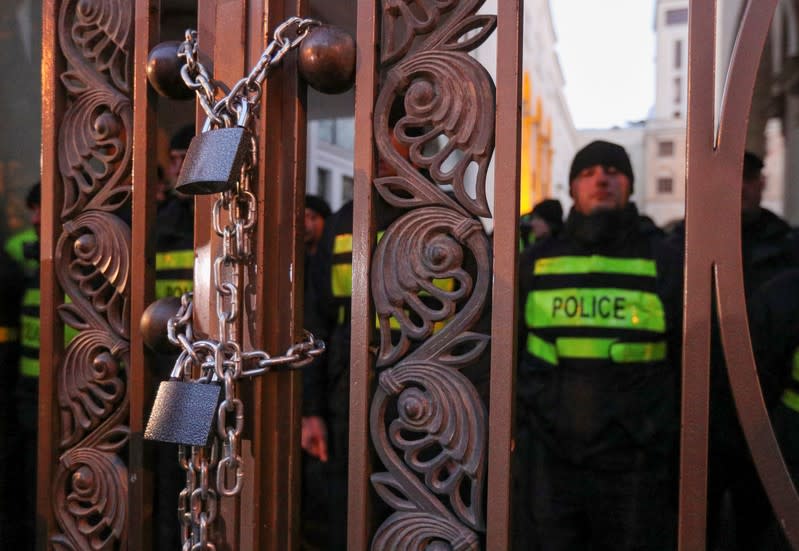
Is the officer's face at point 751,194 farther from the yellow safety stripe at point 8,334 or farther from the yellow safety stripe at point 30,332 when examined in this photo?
the yellow safety stripe at point 8,334

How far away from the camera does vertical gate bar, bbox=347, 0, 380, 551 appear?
939mm

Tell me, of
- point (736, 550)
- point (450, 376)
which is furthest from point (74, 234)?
point (736, 550)

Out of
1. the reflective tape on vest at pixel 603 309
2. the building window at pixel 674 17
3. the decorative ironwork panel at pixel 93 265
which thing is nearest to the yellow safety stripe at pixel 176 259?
the reflective tape on vest at pixel 603 309

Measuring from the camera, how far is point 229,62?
3.20ft

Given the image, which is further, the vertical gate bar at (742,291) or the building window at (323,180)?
the building window at (323,180)

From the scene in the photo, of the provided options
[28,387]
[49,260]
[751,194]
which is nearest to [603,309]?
[751,194]

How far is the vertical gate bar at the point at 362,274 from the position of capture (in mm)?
939

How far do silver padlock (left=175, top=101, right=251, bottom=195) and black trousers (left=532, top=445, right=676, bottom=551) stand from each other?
2.06 meters

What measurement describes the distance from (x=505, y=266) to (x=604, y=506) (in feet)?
6.24

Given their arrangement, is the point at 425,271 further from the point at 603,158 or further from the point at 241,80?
the point at 603,158

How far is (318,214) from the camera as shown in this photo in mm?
4430

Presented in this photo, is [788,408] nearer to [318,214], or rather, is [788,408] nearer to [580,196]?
[580,196]

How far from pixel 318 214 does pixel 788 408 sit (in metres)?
2.97

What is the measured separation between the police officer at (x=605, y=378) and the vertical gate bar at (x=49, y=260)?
1.84 meters
